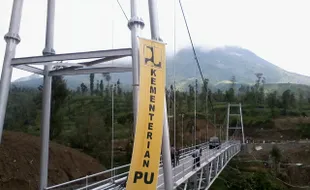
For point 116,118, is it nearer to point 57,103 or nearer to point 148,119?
point 57,103

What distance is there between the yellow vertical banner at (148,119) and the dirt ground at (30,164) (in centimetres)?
2116

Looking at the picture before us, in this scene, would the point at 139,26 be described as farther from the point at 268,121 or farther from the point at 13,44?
the point at 268,121

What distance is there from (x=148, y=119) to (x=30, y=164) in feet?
84.3

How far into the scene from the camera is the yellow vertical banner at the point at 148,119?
5211 millimetres

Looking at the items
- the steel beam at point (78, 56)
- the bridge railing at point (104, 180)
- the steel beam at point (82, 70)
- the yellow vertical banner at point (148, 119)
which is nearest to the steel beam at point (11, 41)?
the steel beam at point (78, 56)

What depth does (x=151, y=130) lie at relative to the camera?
5488mm

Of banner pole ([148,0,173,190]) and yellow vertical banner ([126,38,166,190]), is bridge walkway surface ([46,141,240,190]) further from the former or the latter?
yellow vertical banner ([126,38,166,190])

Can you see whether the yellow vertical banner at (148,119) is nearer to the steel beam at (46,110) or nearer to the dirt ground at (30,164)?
the steel beam at (46,110)

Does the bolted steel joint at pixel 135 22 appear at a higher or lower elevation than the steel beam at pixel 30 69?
higher

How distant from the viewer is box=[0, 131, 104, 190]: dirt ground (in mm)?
25391

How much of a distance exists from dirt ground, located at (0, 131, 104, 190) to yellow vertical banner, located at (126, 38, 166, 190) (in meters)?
21.2

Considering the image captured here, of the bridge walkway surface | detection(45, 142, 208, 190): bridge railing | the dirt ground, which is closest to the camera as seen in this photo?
detection(45, 142, 208, 190): bridge railing

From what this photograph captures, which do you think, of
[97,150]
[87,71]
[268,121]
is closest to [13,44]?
[87,71]

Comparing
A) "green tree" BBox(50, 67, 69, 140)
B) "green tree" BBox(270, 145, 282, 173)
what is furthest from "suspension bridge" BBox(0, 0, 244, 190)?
"green tree" BBox(270, 145, 282, 173)
